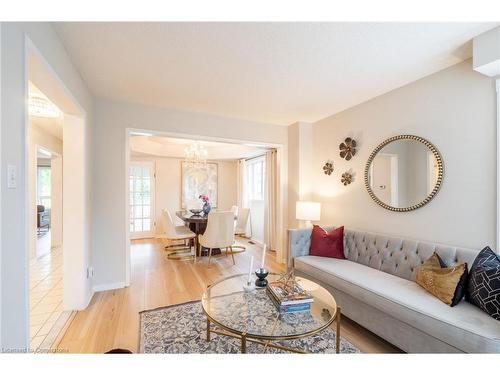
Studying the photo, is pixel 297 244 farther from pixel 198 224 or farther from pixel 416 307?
pixel 198 224

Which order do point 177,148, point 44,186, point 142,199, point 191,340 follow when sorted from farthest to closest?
point 44,186 < point 142,199 < point 177,148 < point 191,340

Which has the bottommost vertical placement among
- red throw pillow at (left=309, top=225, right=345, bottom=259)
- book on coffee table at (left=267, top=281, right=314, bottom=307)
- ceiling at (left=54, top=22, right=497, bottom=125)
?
book on coffee table at (left=267, top=281, right=314, bottom=307)

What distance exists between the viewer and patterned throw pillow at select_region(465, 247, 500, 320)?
1408mm

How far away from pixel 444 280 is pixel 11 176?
8.93 feet

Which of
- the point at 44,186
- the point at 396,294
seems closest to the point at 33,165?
the point at 44,186

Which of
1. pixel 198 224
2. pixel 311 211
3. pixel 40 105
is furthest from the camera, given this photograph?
pixel 198 224

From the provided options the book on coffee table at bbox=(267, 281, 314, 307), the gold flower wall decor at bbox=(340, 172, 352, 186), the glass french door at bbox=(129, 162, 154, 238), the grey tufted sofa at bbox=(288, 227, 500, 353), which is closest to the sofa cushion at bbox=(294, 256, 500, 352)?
the grey tufted sofa at bbox=(288, 227, 500, 353)

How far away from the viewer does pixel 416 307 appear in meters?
1.54

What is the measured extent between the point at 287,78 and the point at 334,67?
0.46 metres

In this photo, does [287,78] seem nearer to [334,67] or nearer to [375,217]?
[334,67]

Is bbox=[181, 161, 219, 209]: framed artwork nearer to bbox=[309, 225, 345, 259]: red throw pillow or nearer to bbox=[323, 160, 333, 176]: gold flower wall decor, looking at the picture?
bbox=[323, 160, 333, 176]: gold flower wall decor

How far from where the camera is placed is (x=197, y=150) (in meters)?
4.70

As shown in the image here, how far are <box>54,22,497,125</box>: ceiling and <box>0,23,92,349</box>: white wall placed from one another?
0.66m

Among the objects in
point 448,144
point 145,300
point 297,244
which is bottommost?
point 145,300
